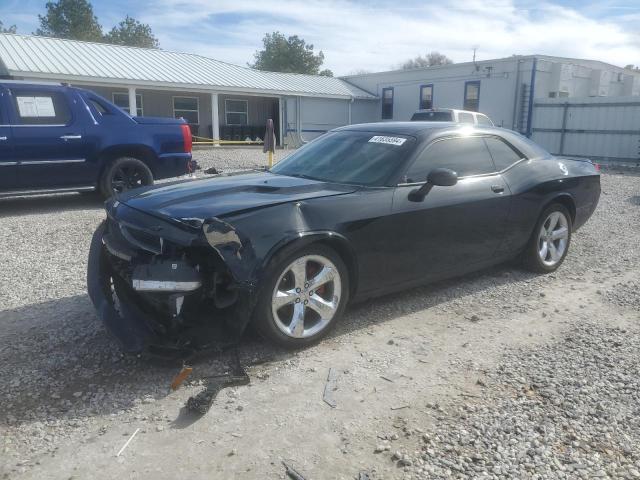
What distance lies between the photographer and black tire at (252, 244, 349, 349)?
130 inches

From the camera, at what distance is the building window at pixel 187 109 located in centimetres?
2478

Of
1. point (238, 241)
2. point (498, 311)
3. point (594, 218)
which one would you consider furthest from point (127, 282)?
point (594, 218)

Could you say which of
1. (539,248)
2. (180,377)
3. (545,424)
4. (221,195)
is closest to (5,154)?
(221,195)

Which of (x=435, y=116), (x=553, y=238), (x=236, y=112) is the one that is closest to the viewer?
(x=553, y=238)

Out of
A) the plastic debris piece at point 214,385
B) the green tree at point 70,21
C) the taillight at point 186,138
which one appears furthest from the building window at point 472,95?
the green tree at point 70,21

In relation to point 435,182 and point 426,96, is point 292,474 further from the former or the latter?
point 426,96

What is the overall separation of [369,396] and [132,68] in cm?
2207

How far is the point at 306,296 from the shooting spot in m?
3.57

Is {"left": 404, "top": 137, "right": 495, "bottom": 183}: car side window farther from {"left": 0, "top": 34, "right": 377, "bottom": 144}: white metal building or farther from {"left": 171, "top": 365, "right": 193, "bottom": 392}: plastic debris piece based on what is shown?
{"left": 0, "top": 34, "right": 377, "bottom": 144}: white metal building

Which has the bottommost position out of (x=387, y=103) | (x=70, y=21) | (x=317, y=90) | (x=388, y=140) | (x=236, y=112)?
(x=388, y=140)

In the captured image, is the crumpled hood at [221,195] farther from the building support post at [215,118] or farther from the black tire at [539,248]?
the building support post at [215,118]

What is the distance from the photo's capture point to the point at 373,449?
259 cm

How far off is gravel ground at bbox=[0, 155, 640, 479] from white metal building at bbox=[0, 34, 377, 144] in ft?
58.2

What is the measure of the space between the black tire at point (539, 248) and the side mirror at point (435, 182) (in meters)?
1.69
